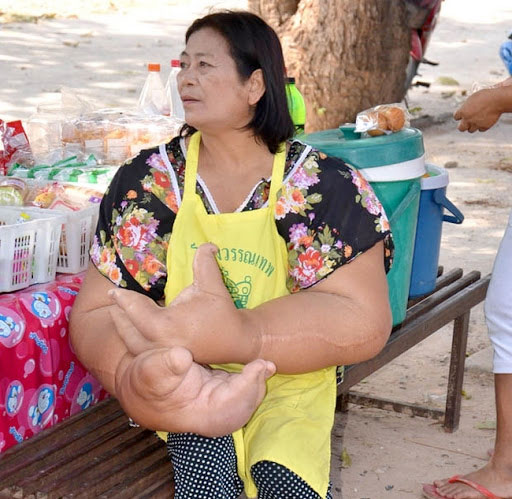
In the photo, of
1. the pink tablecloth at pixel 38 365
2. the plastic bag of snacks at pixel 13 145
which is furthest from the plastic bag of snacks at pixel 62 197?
the plastic bag of snacks at pixel 13 145

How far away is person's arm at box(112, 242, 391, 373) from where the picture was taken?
2.06m

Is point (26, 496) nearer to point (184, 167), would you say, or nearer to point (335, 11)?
point (184, 167)

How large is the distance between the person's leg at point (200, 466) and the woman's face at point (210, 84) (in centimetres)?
80

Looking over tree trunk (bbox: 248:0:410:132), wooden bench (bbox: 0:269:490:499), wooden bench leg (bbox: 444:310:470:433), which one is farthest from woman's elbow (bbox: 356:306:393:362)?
tree trunk (bbox: 248:0:410:132)

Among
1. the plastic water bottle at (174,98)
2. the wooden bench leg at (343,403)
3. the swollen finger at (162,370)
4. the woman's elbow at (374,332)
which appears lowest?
the wooden bench leg at (343,403)

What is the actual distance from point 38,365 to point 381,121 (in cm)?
137

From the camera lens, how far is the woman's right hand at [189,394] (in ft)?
6.58

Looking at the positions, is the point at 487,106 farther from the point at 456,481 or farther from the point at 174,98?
the point at 174,98

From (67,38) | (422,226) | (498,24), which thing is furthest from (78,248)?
(498,24)

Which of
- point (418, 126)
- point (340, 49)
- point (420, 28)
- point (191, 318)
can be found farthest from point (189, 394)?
point (418, 126)

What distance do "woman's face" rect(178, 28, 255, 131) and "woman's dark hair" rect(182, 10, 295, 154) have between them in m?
0.02

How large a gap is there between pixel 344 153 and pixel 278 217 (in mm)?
618

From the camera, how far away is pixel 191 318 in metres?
2.06

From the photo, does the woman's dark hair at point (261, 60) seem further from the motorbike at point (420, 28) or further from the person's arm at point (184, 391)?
the motorbike at point (420, 28)
